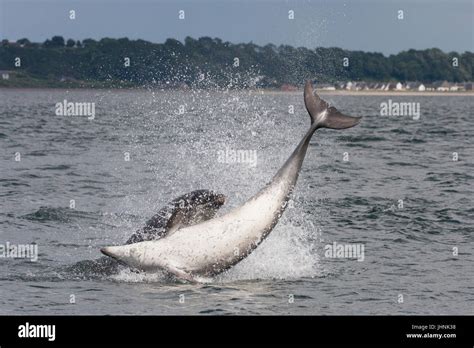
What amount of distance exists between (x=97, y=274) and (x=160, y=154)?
70.1 feet

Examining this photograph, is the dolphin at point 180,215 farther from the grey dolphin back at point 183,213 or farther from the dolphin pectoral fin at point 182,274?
the dolphin pectoral fin at point 182,274

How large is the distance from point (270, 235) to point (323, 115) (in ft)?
9.63

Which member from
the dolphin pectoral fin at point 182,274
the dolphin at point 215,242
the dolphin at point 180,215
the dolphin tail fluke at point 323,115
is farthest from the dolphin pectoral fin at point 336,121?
the dolphin pectoral fin at point 182,274

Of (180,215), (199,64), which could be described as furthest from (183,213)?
(199,64)

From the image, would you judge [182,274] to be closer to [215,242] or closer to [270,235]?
[215,242]

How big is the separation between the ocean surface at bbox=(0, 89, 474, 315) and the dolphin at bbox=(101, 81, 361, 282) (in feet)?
1.10

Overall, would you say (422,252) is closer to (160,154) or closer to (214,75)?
(160,154)

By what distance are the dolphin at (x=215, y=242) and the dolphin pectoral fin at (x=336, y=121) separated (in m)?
0.31

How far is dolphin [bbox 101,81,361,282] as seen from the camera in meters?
17.4
